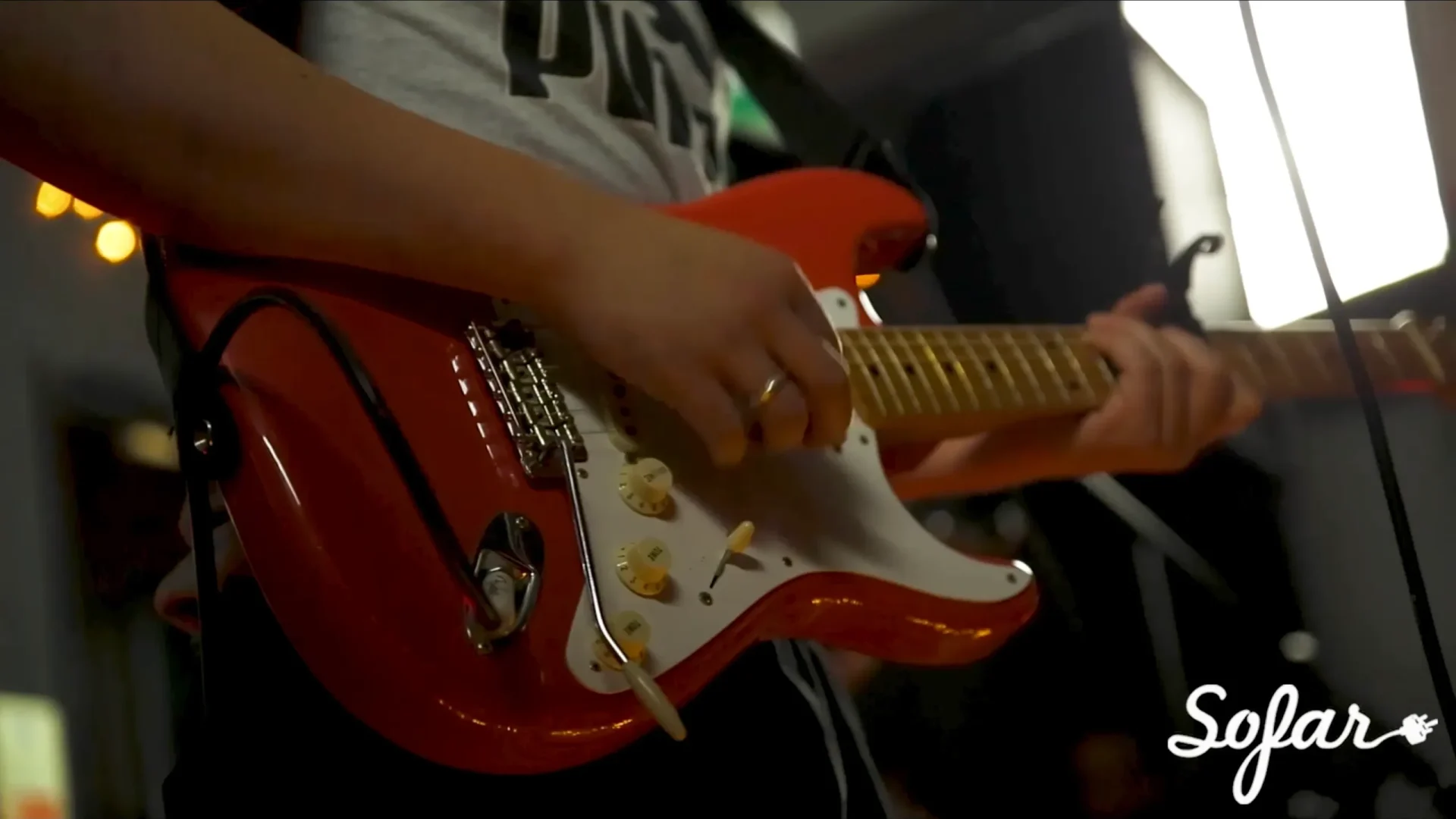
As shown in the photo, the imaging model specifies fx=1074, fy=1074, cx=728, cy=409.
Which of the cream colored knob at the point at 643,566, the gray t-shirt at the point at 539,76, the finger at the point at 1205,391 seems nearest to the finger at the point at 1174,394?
the finger at the point at 1205,391

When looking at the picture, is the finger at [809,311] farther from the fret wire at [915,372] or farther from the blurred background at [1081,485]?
the blurred background at [1081,485]

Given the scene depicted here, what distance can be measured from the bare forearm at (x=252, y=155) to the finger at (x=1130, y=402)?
0.40 metres

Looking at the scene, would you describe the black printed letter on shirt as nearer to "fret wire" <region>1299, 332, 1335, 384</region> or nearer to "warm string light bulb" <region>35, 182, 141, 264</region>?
"warm string light bulb" <region>35, 182, 141, 264</region>

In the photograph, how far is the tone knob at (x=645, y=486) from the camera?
42cm

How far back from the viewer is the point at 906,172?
974mm

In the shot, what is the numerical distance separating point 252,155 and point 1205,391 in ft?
1.97

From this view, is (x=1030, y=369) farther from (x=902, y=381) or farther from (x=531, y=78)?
(x=531, y=78)

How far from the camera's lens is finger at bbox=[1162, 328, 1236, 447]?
712 mm

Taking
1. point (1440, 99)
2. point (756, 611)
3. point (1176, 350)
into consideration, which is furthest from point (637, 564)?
point (1440, 99)

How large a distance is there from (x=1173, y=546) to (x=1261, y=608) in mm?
74

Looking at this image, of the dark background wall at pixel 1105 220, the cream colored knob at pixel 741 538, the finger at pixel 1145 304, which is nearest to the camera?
the cream colored knob at pixel 741 538

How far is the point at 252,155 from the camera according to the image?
354 mm

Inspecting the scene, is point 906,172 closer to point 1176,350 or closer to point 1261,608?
point 1176,350

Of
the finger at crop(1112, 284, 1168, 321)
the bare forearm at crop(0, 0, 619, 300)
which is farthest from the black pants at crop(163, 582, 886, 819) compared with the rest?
the finger at crop(1112, 284, 1168, 321)
